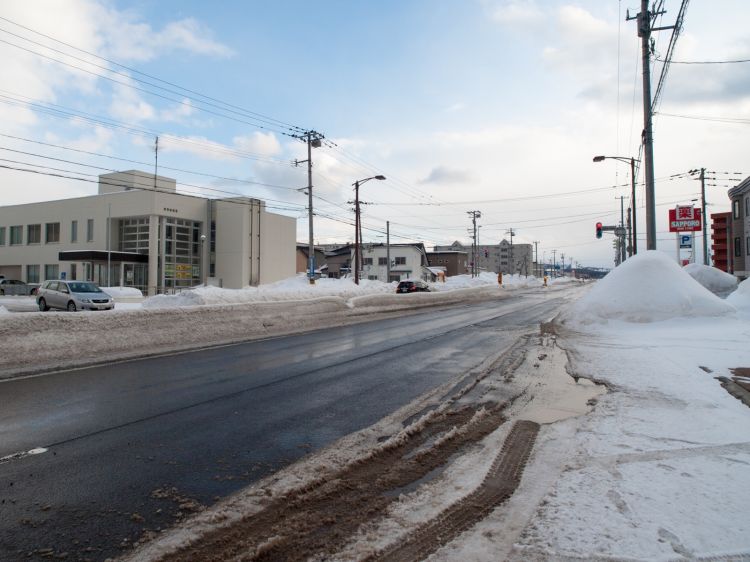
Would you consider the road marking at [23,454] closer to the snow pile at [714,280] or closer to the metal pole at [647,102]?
the metal pole at [647,102]

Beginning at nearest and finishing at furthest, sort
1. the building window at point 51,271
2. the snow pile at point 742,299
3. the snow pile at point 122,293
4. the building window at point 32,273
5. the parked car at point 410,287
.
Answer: the snow pile at point 742,299
the snow pile at point 122,293
the parked car at point 410,287
the building window at point 51,271
the building window at point 32,273

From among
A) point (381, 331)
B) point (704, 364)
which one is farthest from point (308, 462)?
point (381, 331)

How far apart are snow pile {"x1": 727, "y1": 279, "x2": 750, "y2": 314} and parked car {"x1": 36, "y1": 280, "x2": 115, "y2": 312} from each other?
90.7 feet

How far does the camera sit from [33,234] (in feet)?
196

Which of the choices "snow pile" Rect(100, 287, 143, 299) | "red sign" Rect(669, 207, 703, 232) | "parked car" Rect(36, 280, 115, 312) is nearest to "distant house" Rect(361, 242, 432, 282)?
"snow pile" Rect(100, 287, 143, 299)

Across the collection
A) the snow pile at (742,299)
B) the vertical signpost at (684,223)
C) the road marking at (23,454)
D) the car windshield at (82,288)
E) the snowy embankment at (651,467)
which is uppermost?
the vertical signpost at (684,223)

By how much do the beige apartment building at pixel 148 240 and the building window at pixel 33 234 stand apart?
12 cm

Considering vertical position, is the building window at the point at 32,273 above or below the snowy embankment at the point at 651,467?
above

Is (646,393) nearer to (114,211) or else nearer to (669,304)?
(669,304)

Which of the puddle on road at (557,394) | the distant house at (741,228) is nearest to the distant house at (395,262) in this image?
the distant house at (741,228)

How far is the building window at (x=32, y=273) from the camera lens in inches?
2313

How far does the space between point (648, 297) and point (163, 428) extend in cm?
1615

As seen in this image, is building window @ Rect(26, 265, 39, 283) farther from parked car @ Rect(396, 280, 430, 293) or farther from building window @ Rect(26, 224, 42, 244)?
parked car @ Rect(396, 280, 430, 293)

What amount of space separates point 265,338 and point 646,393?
1162cm
